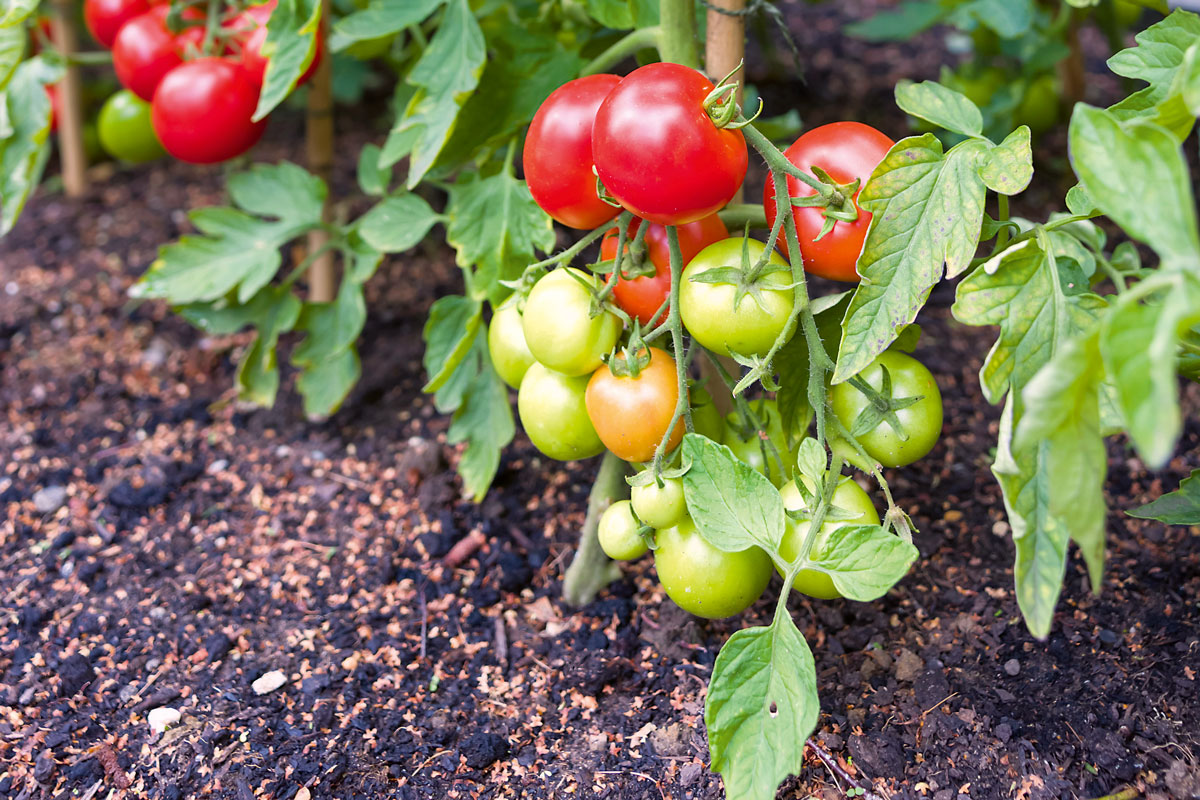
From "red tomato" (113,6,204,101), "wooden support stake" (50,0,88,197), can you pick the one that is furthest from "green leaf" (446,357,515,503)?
"wooden support stake" (50,0,88,197)

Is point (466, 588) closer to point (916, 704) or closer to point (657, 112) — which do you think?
point (916, 704)

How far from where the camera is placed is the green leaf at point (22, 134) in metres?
1.18

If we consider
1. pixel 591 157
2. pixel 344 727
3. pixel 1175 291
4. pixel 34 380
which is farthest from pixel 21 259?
pixel 1175 291

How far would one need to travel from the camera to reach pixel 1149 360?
493 mm

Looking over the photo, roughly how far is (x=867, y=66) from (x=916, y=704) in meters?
1.61

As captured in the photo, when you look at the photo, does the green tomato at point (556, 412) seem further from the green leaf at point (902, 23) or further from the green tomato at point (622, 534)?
the green leaf at point (902, 23)

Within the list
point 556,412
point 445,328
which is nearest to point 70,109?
point 445,328

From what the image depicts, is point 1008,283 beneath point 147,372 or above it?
above

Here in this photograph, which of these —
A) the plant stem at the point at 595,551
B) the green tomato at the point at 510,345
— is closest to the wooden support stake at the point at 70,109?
the green tomato at the point at 510,345

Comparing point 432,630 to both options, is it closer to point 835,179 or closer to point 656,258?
point 656,258

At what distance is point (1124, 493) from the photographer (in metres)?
1.10

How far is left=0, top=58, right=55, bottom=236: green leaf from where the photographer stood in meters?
1.18

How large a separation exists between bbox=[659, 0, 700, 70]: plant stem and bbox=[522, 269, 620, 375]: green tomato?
0.88 feet

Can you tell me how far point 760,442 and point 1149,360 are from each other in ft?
1.28
